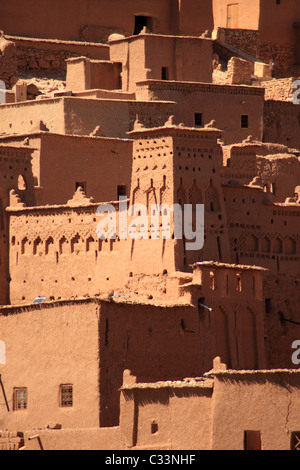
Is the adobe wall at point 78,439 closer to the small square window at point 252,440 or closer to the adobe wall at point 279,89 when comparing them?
the small square window at point 252,440

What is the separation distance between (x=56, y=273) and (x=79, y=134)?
6.10 metres

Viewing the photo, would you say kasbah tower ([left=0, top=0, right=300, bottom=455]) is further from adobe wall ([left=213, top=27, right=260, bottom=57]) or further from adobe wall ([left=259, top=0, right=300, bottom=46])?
adobe wall ([left=259, top=0, right=300, bottom=46])

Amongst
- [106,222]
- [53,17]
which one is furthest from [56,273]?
[53,17]

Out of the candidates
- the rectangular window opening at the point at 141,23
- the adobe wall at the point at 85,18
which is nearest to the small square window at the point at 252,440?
the adobe wall at the point at 85,18

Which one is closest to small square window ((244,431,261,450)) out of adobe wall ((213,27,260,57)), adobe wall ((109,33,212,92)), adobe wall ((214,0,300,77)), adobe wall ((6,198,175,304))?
adobe wall ((6,198,175,304))

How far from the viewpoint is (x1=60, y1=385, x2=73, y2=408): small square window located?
4538 centimetres

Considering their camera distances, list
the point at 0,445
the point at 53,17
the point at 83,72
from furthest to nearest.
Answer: the point at 53,17 < the point at 83,72 < the point at 0,445

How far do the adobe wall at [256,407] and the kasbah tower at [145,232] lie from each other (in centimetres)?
4

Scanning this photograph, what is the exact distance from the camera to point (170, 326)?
155ft

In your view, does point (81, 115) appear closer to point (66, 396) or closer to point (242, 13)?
point (242, 13)

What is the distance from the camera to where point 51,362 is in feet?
150

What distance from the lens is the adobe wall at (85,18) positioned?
6531cm

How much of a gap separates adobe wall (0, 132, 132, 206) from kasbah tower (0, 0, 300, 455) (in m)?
0.04

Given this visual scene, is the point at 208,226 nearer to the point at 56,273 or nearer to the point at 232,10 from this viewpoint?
the point at 56,273
